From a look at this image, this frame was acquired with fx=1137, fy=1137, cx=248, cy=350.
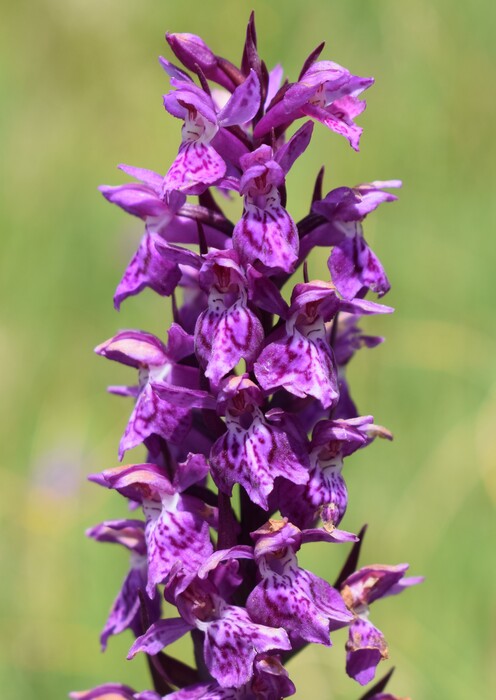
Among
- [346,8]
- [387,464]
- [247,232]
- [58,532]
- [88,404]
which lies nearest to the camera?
[247,232]

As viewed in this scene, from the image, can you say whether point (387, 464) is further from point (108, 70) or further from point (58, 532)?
point (108, 70)

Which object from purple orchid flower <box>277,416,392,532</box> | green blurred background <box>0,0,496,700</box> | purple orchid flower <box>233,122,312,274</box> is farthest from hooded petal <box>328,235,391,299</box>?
green blurred background <box>0,0,496,700</box>

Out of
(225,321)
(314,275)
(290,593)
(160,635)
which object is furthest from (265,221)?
(314,275)

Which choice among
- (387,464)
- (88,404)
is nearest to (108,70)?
(88,404)

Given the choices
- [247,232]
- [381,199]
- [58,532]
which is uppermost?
[381,199]

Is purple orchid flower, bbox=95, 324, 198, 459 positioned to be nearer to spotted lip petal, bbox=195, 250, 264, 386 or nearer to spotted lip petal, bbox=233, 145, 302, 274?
spotted lip petal, bbox=195, 250, 264, 386

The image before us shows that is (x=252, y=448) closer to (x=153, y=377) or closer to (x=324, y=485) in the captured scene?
(x=324, y=485)

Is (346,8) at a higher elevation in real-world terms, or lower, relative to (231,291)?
higher
